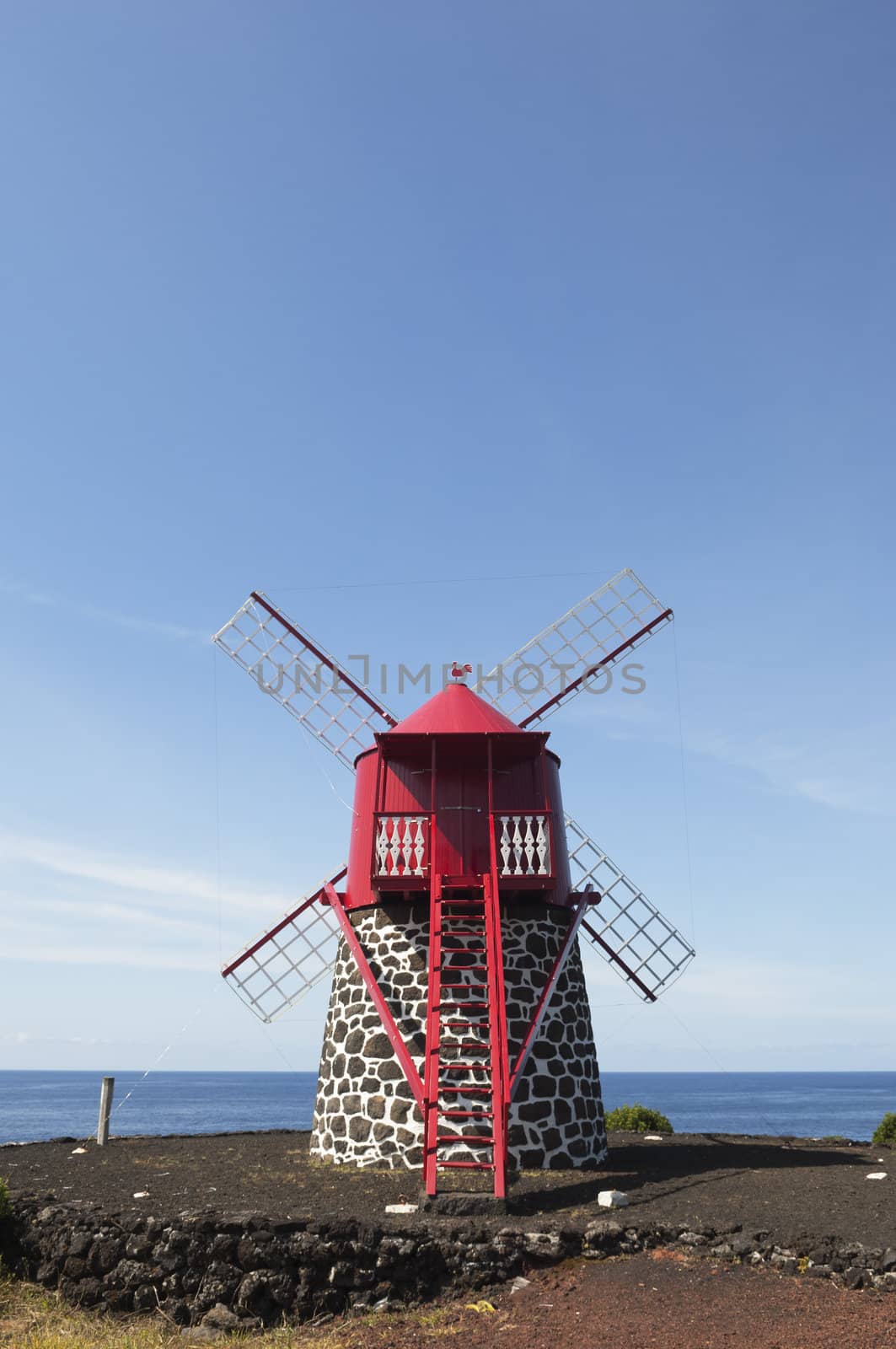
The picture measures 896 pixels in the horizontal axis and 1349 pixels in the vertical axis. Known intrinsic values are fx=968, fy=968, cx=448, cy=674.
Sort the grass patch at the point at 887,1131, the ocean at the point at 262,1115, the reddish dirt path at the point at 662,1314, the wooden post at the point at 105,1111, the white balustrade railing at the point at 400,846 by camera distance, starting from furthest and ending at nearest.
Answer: the ocean at the point at 262,1115 → the grass patch at the point at 887,1131 → the wooden post at the point at 105,1111 → the white balustrade railing at the point at 400,846 → the reddish dirt path at the point at 662,1314

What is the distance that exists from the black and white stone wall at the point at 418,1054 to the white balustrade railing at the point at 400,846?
82 cm

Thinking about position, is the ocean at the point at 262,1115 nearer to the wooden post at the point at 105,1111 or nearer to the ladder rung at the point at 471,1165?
the wooden post at the point at 105,1111

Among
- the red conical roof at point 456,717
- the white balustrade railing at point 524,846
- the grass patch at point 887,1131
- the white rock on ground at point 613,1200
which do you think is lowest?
the grass patch at point 887,1131

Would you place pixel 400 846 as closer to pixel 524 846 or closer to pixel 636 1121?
pixel 524 846

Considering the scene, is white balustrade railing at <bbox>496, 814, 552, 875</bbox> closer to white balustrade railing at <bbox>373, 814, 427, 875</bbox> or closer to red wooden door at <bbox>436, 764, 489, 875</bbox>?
red wooden door at <bbox>436, 764, 489, 875</bbox>

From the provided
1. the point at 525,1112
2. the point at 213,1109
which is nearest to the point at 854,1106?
the point at 213,1109

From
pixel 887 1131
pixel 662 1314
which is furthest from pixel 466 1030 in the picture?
pixel 887 1131

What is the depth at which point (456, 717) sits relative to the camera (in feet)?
60.6

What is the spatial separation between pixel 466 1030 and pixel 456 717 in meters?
5.69

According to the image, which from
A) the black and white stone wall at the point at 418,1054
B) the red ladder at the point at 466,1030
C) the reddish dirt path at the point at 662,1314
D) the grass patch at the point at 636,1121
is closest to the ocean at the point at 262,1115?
the grass patch at the point at 636,1121

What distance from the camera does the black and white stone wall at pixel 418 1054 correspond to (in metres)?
15.6

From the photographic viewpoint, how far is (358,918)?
58.3 ft

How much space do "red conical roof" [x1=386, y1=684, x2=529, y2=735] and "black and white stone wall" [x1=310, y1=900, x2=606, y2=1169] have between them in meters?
3.26

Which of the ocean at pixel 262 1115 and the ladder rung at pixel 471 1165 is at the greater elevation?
the ladder rung at pixel 471 1165
